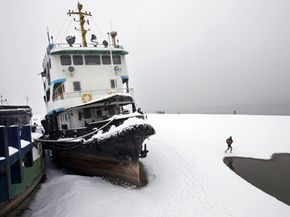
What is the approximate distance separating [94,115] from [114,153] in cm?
379

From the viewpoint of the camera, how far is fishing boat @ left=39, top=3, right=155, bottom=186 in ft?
30.4

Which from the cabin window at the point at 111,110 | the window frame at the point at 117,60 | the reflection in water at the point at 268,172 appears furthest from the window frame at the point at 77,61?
the reflection in water at the point at 268,172

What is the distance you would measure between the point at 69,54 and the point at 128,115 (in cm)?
629

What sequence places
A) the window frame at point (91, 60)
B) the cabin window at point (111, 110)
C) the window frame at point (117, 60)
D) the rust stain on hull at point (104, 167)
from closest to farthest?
the rust stain on hull at point (104, 167) → the cabin window at point (111, 110) → the window frame at point (91, 60) → the window frame at point (117, 60)

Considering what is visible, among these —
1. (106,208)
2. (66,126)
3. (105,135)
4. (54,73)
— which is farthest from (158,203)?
(54,73)

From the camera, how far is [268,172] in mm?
11156

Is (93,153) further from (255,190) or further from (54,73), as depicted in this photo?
(255,190)

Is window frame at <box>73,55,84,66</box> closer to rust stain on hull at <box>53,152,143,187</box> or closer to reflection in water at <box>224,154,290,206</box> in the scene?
rust stain on hull at <box>53,152,143,187</box>

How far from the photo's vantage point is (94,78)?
13.1 m

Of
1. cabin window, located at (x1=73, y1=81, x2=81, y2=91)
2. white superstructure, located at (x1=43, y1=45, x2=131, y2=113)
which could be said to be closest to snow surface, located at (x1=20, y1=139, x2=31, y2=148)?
white superstructure, located at (x1=43, y1=45, x2=131, y2=113)

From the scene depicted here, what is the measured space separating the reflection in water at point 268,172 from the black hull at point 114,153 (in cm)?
567

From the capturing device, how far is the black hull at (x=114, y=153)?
29.0 ft

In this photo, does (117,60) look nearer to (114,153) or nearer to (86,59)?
(86,59)

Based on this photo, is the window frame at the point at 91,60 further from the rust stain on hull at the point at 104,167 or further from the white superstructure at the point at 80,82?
the rust stain on hull at the point at 104,167
